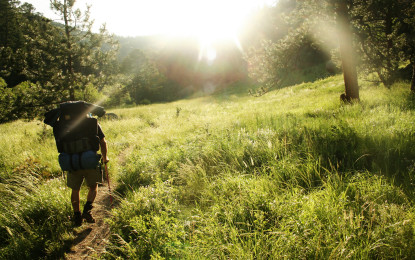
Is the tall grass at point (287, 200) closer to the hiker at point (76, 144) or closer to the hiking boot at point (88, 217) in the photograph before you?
the hiking boot at point (88, 217)

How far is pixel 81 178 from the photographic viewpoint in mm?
3982

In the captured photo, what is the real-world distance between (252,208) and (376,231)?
134cm

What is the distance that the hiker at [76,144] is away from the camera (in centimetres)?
376

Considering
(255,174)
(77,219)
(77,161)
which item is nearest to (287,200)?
(255,174)

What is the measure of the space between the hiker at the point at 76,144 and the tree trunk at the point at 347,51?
8365mm

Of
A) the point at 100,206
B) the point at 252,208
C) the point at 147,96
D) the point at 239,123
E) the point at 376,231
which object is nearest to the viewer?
the point at 376,231

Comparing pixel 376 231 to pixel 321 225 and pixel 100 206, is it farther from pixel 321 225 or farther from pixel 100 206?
pixel 100 206

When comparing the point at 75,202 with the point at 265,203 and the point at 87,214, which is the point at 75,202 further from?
the point at 265,203

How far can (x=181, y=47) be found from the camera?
74.8m

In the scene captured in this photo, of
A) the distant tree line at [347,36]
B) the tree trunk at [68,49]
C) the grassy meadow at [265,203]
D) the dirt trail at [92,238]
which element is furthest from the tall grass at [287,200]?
the tree trunk at [68,49]

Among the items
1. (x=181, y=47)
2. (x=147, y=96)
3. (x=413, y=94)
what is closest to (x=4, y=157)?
(x=413, y=94)

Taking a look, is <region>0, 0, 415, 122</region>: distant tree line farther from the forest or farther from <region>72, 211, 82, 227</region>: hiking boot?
<region>72, 211, 82, 227</region>: hiking boot

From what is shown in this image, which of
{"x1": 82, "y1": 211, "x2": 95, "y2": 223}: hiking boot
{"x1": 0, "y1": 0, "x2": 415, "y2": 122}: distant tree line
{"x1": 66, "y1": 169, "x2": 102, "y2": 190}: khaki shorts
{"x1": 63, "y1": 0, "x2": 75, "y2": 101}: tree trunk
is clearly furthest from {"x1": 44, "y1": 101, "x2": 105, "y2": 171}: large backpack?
{"x1": 63, "y1": 0, "x2": 75, "y2": 101}: tree trunk

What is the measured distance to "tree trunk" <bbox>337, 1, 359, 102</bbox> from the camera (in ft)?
22.5
